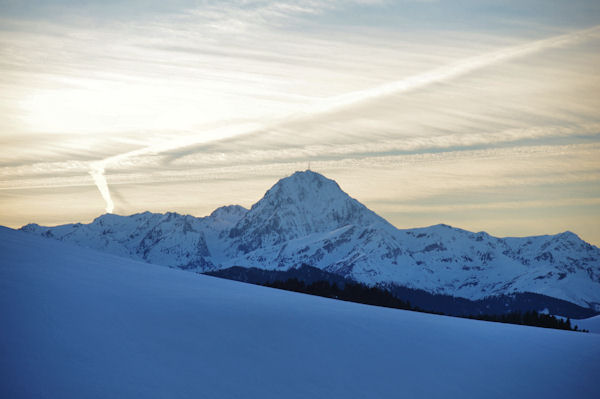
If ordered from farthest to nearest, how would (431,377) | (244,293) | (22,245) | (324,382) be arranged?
1. (244,293)
2. (22,245)
3. (431,377)
4. (324,382)

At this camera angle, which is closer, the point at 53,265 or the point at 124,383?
the point at 124,383

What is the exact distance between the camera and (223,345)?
21.4 metres

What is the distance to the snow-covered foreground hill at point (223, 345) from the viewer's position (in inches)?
707

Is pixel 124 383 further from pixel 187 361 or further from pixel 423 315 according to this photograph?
pixel 423 315

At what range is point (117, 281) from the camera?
25047mm

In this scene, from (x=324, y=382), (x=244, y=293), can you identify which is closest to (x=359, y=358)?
(x=324, y=382)

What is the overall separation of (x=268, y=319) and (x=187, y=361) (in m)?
5.09

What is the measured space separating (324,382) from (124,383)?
21.8 feet

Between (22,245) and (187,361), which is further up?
(22,245)

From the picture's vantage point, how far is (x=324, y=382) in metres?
21.0

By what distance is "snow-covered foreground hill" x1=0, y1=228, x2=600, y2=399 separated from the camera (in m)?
18.0

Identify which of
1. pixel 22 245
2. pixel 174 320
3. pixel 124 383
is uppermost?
pixel 22 245

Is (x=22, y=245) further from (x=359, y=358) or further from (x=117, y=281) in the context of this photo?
(x=359, y=358)

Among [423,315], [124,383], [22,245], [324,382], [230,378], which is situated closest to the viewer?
[124,383]
